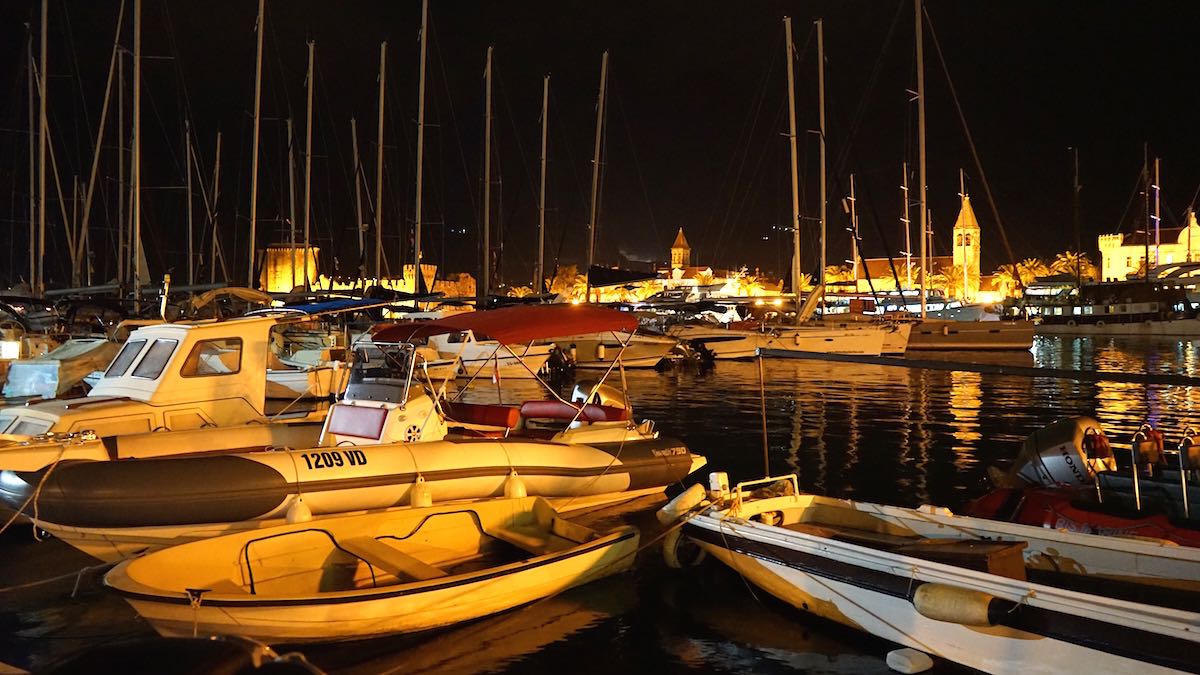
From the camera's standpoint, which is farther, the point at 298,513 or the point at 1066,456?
the point at 1066,456

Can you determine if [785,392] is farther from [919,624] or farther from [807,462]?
[919,624]

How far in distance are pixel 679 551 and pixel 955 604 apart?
142 inches

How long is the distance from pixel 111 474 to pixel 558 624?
478 cm

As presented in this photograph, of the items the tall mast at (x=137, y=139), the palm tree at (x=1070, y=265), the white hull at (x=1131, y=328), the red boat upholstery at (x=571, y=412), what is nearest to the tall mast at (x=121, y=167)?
the tall mast at (x=137, y=139)

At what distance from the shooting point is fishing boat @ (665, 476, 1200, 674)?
6.34 metres

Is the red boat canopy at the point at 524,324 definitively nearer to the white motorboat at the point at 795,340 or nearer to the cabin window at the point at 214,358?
the cabin window at the point at 214,358

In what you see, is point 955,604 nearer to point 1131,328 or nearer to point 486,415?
point 486,415

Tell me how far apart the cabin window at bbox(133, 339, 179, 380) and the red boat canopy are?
9.29ft

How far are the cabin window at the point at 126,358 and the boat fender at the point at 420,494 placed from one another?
534 cm

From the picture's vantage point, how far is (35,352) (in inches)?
908

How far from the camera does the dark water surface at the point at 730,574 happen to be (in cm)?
786

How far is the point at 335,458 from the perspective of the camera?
10227mm

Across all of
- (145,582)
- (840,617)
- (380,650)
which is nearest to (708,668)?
(840,617)

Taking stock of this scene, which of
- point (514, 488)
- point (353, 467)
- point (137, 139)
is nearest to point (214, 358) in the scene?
point (353, 467)
